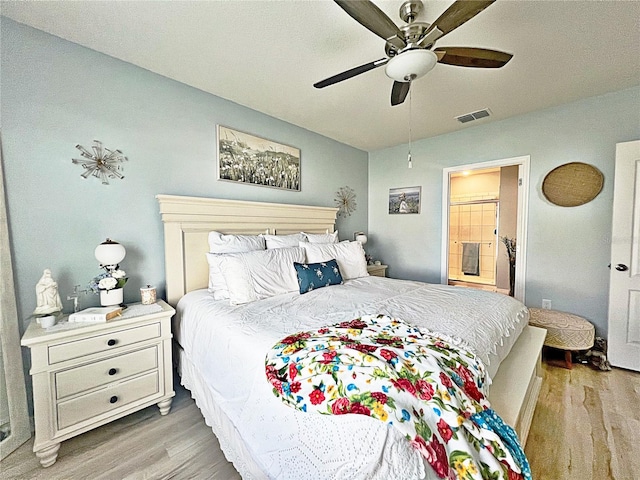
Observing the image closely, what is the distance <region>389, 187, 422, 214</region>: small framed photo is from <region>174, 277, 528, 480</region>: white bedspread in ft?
5.68

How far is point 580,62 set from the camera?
197 cm

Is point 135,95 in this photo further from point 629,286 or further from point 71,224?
point 629,286

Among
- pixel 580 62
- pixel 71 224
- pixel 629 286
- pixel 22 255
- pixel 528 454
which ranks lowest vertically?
pixel 528 454

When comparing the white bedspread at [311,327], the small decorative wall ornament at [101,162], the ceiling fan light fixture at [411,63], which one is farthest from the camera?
the small decorative wall ornament at [101,162]

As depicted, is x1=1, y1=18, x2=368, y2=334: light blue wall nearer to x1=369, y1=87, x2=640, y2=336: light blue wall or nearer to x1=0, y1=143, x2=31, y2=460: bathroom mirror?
x1=0, y1=143, x2=31, y2=460: bathroom mirror

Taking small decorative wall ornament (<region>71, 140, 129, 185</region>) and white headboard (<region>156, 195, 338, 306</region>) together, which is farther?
white headboard (<region>156, 195, 338, 306</region>)

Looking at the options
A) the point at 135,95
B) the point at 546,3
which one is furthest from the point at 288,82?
the point at 546,3

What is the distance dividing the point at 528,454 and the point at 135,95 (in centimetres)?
348

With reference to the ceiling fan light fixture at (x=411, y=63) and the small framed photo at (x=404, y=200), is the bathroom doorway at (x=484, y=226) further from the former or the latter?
the ceiling fan light fixture at (x=411, y=63)

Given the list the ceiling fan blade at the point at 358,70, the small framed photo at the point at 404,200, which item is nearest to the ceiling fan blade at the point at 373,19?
the ceiling fan blade at the point at 358,70

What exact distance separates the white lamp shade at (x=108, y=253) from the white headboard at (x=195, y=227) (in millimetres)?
353

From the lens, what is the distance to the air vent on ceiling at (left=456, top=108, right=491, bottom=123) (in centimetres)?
280

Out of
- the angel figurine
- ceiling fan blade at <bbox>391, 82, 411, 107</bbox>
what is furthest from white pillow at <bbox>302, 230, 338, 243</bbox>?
the angel figurine

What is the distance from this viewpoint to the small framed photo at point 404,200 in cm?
380
